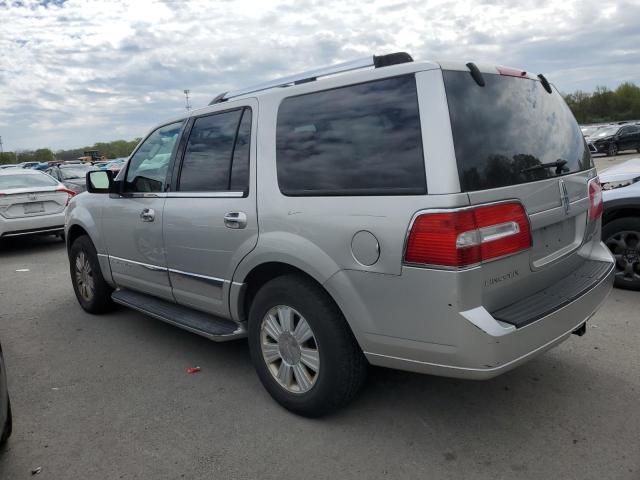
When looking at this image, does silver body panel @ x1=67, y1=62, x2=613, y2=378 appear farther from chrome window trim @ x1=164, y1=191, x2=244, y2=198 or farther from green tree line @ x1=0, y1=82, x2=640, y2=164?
green tree line @ x1=0, y1=82, x2=640, y2=164

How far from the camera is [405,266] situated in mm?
2463

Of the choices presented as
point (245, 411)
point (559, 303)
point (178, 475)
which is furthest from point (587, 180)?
point (178, 475)

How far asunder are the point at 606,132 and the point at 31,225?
2819 centimetres

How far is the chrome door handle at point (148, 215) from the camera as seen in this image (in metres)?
4.09

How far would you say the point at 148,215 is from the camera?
4129 mm

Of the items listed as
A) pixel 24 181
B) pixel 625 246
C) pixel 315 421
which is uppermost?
pixel 24 181

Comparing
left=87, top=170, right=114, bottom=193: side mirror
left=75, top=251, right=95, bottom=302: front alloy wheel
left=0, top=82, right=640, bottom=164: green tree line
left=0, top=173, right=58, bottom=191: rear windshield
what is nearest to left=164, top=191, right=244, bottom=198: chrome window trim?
left=87, top=170, right=114, bottom=193: side mirror

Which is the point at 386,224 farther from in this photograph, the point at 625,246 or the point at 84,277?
the point at 84,277

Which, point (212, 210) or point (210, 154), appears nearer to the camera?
point (212, 210)

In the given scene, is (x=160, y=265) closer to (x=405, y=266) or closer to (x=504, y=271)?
(x=405, y=266)

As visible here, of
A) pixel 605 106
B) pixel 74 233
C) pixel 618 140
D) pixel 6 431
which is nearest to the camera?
pixel 6 431

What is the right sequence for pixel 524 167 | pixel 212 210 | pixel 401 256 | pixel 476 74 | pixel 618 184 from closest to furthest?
pixel 401 256 → pixel 476 74 → pixel 524 167 → pixel 212 210 → pixel 618 184

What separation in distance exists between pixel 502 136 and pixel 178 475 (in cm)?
243

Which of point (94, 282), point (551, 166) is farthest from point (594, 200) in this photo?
point (94, 282)
